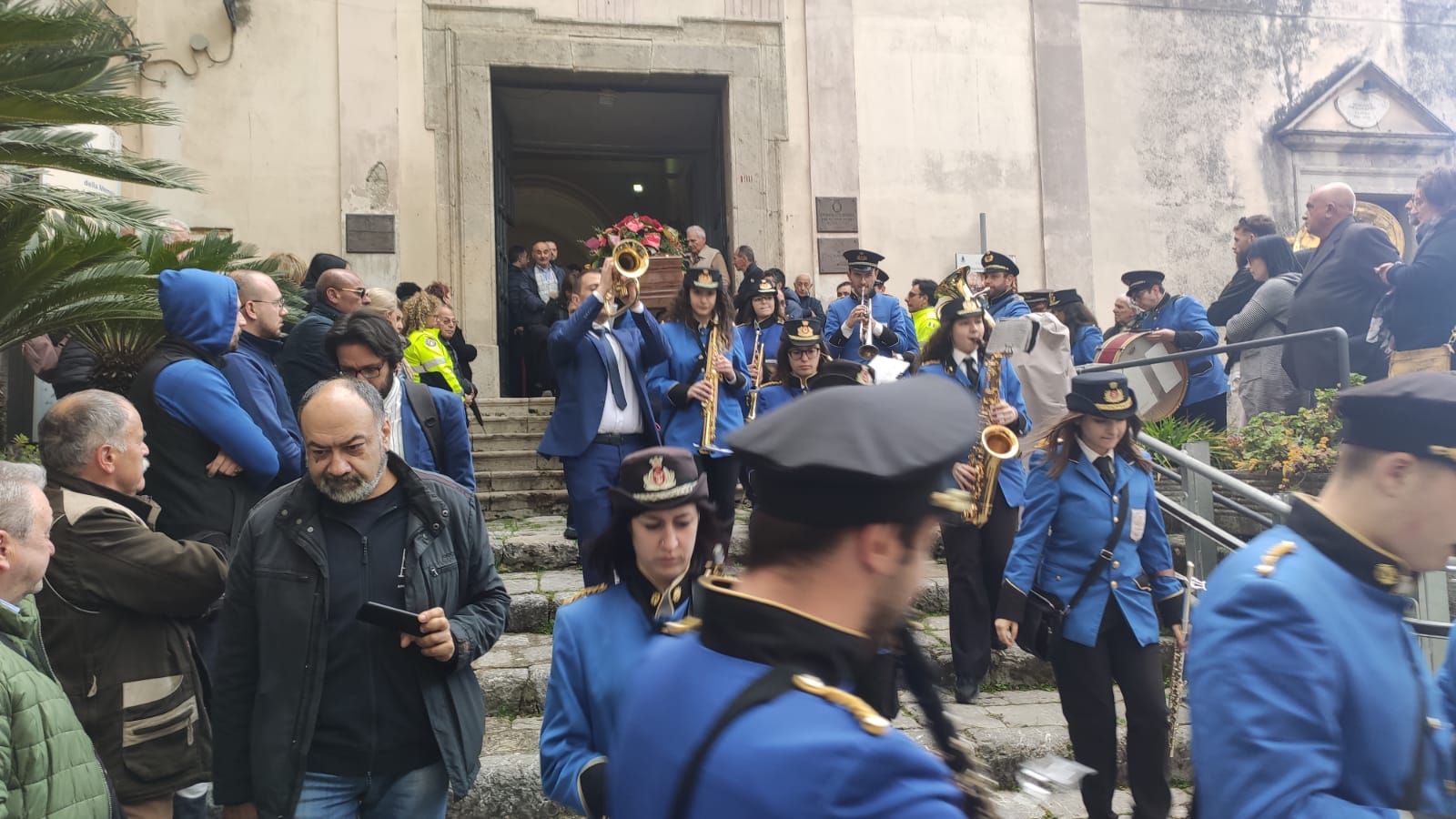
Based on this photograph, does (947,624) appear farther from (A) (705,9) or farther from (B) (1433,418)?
(A) (705,9)

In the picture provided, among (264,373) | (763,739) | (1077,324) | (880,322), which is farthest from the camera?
(880,322)

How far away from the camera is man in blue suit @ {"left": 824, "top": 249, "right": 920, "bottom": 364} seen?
30.3ft

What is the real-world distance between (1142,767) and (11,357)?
9911mm

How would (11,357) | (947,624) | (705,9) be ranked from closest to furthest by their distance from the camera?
(947,624)
(11,357)
(705,9)

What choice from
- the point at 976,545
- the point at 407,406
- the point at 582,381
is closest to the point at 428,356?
the point at 582,381

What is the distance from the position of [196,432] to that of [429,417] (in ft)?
3.52

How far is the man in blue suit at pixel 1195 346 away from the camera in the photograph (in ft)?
26.7

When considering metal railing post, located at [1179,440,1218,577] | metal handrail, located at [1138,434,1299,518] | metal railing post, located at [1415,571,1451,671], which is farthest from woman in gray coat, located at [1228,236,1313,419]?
metal railing post, located at [1415,571,1451,671]

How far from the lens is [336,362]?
4332 millimetres

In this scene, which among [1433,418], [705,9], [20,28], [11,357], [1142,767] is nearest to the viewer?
[1433,418]

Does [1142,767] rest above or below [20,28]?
below

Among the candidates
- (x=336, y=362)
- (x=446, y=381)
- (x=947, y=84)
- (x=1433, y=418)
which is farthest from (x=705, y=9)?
(x=1433, y=418)

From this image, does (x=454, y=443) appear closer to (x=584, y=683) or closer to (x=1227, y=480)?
(x=584, y=683)

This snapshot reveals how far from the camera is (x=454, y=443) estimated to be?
191 inches
